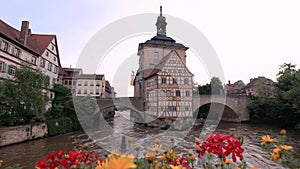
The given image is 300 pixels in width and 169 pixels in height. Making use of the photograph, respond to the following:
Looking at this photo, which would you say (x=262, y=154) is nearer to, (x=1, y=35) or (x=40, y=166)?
(x=40, y=166)

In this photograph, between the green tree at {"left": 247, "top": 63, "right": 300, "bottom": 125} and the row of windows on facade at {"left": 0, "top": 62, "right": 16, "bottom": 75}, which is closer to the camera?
the row of windows on facade at {"left": 0, "top": 62, "right": 16, "bottom": 75}

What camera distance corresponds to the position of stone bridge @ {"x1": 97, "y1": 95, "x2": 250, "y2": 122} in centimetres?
1962

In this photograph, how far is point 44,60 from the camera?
53.4 ft

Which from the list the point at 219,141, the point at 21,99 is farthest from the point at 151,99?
the point at 219,141

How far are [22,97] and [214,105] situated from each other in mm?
21170

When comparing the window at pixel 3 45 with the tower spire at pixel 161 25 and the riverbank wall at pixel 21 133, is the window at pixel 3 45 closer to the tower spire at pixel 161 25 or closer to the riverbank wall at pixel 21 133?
the riverbank wall at pixel 21 133

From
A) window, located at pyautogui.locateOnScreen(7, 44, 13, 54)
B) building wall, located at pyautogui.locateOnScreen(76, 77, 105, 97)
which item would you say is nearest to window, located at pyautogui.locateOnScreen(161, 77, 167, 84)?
window, located at pyautogui.locateOnScreen(7, 44, 13, 54)

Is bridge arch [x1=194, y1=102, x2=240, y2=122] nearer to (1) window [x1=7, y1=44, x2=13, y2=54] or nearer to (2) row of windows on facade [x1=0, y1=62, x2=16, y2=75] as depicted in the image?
(2) row of windows on facade [x1=0, y1=62, x2=16, y2=75]

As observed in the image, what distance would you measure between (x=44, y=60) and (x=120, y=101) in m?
8.86

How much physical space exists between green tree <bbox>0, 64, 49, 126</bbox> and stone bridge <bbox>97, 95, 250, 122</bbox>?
7.68 meters

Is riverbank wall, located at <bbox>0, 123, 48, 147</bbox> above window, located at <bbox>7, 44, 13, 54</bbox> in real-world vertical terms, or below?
below

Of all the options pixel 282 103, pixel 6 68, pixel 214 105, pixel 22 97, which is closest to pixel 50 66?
pixel 6 68

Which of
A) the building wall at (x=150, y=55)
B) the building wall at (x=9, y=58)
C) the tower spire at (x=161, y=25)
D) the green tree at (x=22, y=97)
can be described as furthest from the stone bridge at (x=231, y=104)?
the building wall at (x=9, y=58)

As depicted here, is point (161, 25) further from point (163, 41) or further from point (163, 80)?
point (163, 80)
